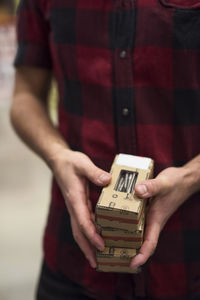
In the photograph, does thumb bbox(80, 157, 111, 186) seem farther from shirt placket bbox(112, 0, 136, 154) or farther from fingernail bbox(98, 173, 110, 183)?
shirt placket bbox(112, 0, 136, 154)

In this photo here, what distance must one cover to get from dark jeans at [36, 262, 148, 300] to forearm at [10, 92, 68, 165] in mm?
301

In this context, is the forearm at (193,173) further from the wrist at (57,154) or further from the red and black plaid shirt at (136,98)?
the wrist at (57,154)

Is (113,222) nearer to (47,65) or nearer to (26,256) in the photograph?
(47,65)

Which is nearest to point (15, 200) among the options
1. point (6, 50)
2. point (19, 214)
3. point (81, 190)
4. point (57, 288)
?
point (19, 214)

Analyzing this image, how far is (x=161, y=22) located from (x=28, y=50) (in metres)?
0.41

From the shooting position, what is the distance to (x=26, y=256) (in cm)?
223

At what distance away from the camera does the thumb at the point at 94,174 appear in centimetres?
73

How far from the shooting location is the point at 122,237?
2.38ft

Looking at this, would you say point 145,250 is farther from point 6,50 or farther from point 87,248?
point 6,50

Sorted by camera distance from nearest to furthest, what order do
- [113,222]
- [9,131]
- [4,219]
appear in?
[113,222], [4,219], [9,131]

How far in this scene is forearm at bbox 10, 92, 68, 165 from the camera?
38.2 inches

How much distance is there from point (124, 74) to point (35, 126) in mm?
307

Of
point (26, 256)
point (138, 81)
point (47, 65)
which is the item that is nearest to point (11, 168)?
point (26, 256)

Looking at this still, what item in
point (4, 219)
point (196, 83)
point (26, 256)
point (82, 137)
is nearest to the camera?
point (196, 83)
